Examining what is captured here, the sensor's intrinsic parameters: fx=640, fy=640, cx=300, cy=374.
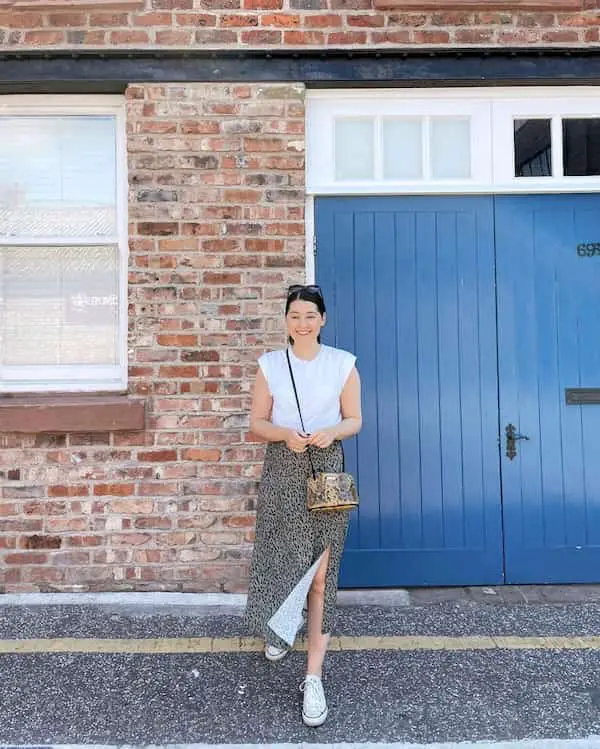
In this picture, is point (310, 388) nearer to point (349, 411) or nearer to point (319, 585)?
point (349, 411)

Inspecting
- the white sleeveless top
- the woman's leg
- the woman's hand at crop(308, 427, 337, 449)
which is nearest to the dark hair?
the white sleeveless top

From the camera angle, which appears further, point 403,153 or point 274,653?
point 403,153

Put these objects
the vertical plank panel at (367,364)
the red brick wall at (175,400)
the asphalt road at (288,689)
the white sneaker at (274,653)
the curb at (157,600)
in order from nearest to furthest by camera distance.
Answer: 1. the asphalt road at (288,689)
2. the white sneaker at (274,653)
3. the curb at (157,600)
4. the red brick wall at (175,400)
5. the vertical plank panel at (367,364)

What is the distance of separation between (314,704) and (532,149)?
359cm

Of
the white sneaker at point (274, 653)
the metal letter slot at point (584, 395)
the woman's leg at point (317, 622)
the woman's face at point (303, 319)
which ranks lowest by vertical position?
the white sneaker at point (274, 653)

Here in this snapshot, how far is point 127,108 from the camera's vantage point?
4.09m

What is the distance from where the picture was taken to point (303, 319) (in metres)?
2.87

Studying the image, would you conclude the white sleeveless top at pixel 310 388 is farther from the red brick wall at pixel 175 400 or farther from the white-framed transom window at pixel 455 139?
the white-framed transom window at pixel 455 139

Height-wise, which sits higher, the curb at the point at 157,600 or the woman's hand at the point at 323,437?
the woman's hand at the point at 323,437

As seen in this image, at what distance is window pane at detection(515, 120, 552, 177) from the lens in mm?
4223

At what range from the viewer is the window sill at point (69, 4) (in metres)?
4.01

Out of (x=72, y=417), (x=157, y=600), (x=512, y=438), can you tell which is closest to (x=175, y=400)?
(x=72, y=417)

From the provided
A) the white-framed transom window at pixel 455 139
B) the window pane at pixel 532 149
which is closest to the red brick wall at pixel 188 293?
the white-framed transom window at pixel 455 139

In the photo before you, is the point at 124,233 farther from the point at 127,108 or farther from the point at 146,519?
the point at 146,519
